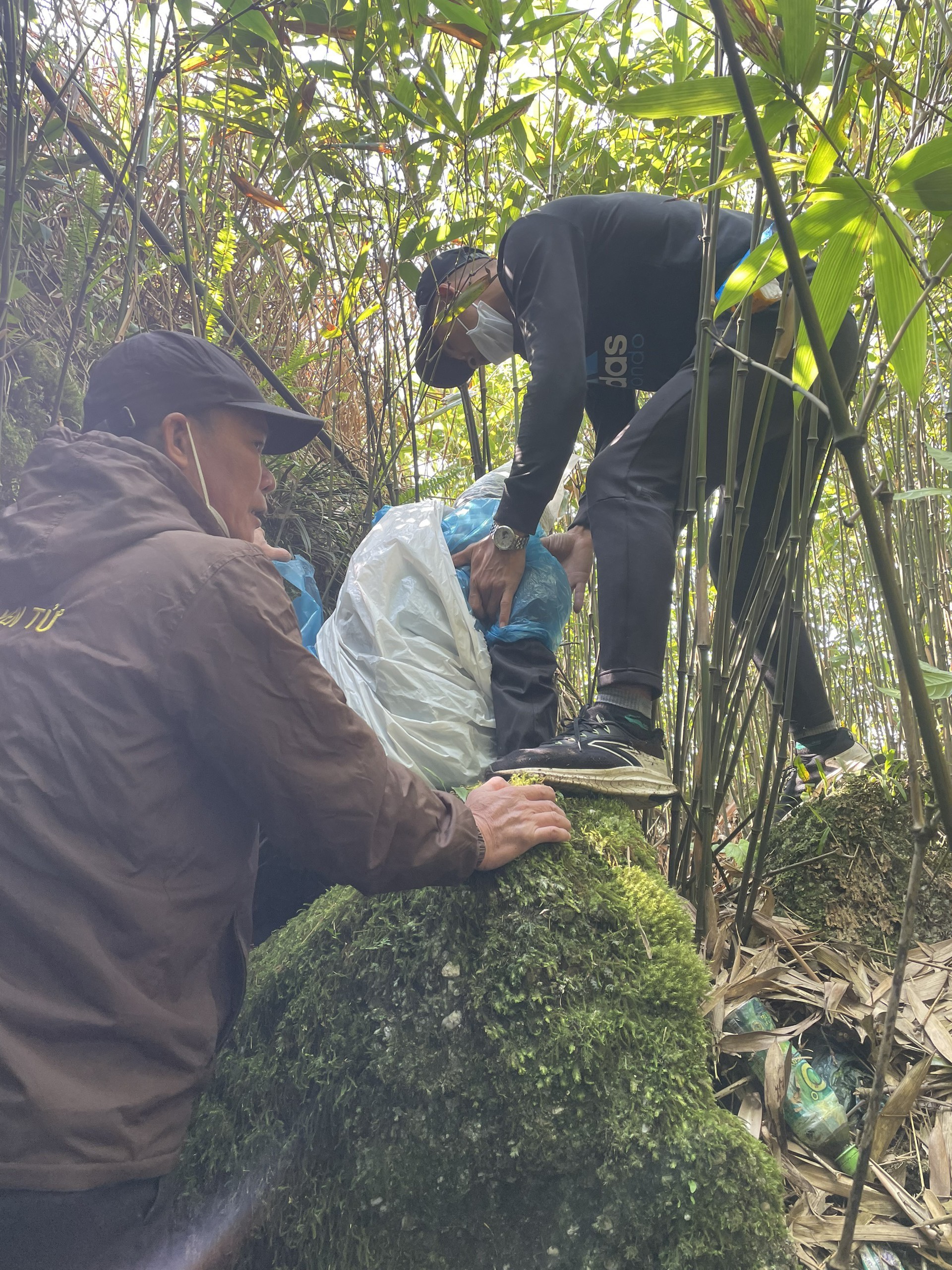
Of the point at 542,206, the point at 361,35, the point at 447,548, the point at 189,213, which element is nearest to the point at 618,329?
the point at 542,206

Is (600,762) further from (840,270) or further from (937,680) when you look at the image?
(840,270)

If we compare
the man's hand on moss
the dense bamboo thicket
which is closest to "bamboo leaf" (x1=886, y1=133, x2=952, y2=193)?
the dense bamboo thicket

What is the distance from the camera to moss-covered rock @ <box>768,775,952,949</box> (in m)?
1.48

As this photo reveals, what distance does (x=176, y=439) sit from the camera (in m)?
1.28

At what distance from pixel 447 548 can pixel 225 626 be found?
789 millimetres

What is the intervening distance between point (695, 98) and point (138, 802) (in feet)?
2.81

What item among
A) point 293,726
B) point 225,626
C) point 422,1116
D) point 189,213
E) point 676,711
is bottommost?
point 422,1116

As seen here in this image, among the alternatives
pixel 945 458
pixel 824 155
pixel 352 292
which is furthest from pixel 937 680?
pixel 352 292

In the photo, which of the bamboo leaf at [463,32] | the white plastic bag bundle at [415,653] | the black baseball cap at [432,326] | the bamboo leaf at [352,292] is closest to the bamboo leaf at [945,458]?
the white plastic bag bundle at [415,653]

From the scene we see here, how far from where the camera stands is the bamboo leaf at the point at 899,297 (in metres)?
0.61

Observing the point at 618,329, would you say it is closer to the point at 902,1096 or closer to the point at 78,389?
the point at 78,389

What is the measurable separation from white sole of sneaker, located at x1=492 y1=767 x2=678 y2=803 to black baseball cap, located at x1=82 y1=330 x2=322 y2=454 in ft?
2.50

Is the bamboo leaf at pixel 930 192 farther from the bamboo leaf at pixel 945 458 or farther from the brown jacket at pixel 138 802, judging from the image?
the brown jacket at pixel 138 802

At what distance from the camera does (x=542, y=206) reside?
1.60 m
